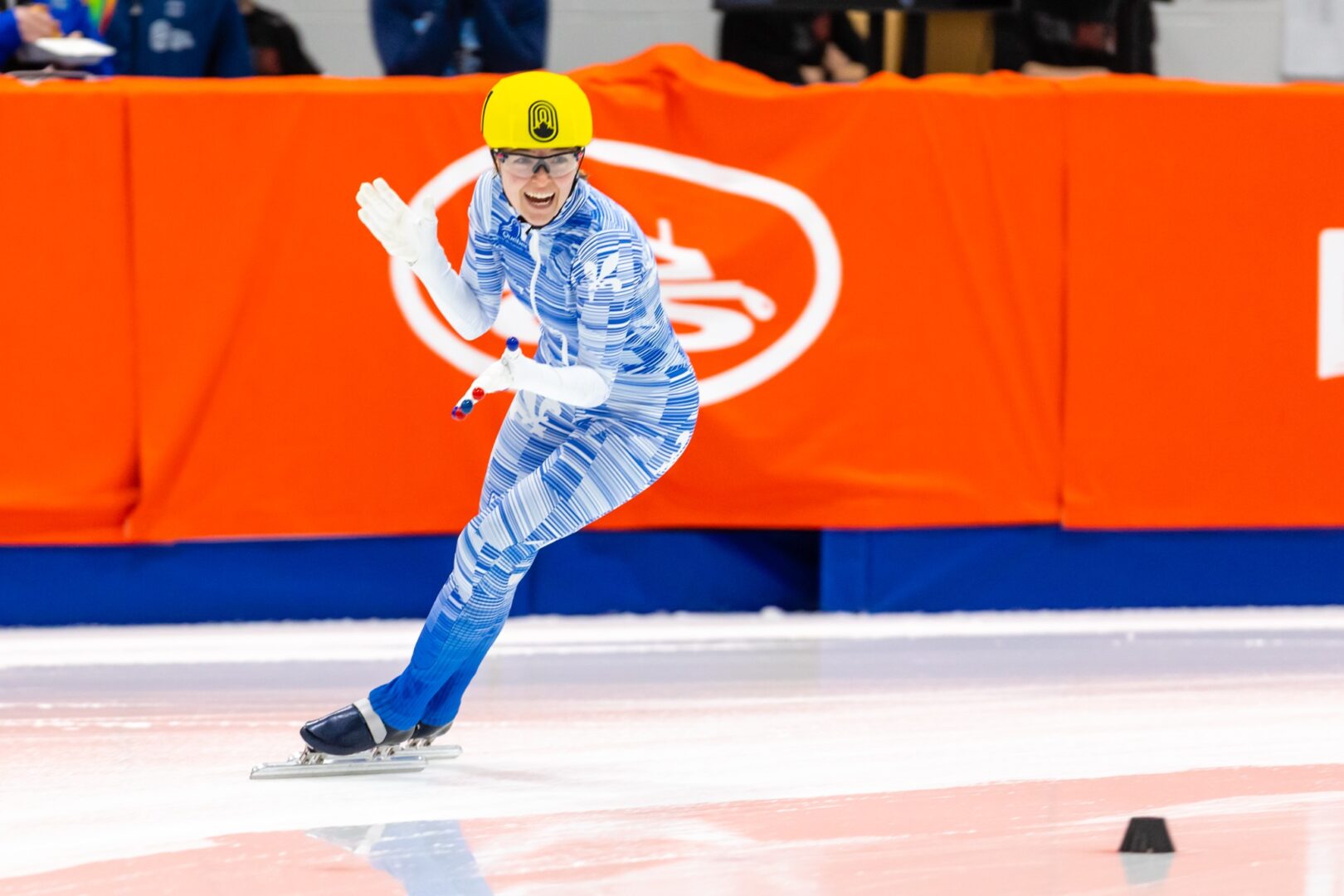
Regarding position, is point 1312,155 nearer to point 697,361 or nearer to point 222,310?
point 697,361

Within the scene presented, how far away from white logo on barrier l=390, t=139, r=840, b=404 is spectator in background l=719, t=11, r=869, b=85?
2.60 feet

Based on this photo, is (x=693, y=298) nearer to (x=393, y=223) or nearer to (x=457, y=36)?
(x=457, y=36)

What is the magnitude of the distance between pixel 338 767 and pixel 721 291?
2.00 meters

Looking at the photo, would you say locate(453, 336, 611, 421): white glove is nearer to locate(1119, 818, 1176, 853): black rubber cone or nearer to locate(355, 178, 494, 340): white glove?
locate(355, 178, 494, 340): white glove

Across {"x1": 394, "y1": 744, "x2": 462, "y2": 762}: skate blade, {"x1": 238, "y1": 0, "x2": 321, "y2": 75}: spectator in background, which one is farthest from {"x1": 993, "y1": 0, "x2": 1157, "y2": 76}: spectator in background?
{"x1": 394, "y1": 744, "x2": 462, "y2": 762}: skate blade

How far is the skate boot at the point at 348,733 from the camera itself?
11.4ft

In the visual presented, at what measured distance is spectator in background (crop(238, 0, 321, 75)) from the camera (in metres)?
5.85

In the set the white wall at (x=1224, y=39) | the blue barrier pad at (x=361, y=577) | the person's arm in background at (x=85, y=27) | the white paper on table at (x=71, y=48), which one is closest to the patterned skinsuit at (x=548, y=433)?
the blue barrier pad at (x=361, y=577)

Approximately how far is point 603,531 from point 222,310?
1.24 meters

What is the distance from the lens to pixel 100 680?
4.32 meters

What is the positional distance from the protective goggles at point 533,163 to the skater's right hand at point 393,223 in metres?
0.18

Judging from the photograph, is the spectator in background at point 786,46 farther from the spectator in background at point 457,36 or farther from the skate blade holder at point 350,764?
the skate blade holder at point 350,764

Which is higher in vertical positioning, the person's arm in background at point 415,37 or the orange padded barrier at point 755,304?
the person's arm in background at point 415,37

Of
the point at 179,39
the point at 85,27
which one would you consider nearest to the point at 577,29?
the point at 179,39
